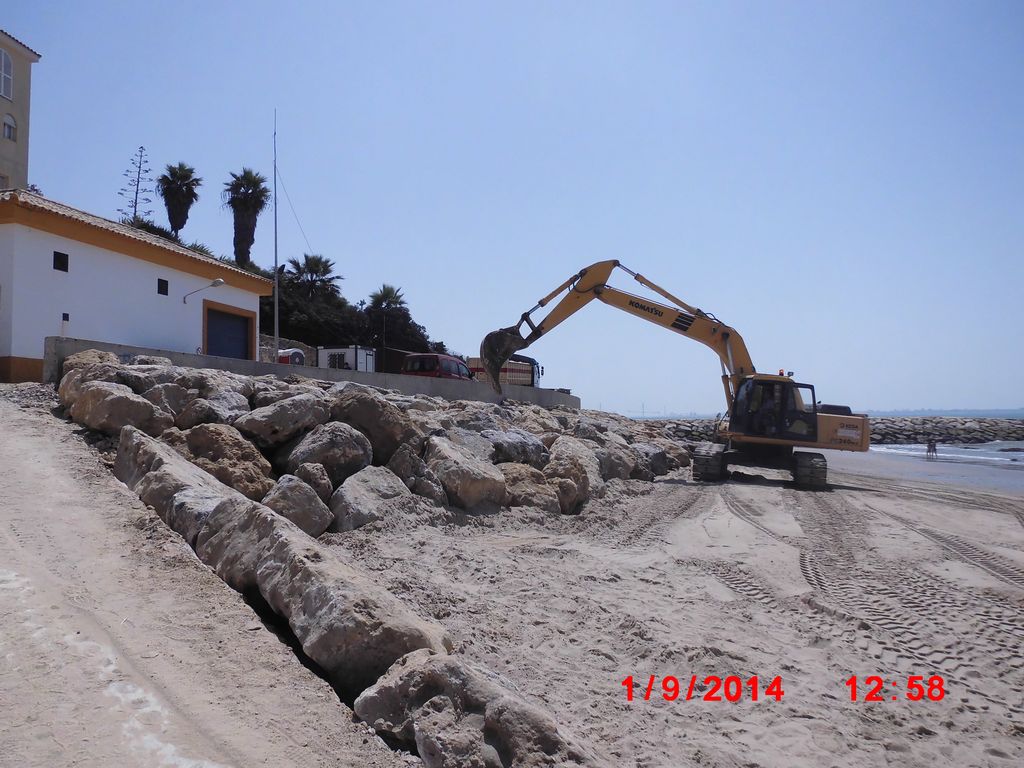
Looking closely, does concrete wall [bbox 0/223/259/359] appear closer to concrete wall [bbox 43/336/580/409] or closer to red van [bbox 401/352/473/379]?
concrete wall [bbox 43/336/580/409]

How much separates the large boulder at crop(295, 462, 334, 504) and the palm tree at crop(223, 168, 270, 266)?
120 feet

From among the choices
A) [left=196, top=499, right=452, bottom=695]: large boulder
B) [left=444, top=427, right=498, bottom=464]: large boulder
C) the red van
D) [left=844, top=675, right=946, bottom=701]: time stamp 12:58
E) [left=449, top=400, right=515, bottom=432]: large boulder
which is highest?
the red van

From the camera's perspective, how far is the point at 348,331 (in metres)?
41.7

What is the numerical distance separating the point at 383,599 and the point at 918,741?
3281 millimetres

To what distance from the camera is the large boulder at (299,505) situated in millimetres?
6441

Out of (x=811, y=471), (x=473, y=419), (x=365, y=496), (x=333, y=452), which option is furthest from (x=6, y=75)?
(x=811, y=471)

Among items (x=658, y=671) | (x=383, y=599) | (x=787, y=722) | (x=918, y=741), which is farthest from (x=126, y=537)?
(x=918, y=741)

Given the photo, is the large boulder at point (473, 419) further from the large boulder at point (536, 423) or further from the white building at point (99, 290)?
the white building at point (99, 290)

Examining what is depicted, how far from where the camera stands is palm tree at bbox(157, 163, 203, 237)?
39875 millimetres

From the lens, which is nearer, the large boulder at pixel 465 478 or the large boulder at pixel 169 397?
the large boulder at pixel 169 397

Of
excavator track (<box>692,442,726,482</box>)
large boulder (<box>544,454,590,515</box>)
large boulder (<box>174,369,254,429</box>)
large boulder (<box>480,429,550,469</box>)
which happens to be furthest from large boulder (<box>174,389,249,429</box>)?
excavator track (<box>692,442,726,482</box>)

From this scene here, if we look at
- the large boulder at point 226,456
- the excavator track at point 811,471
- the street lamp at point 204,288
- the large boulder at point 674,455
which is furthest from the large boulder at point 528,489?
the street lamp at point 204,288

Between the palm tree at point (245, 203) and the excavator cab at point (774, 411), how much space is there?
33562 millimetres

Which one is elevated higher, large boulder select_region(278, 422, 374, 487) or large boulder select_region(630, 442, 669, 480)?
large boulder select_region(278, 422, 374, 487)
